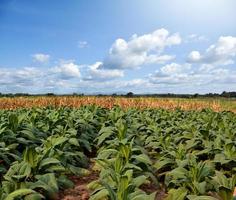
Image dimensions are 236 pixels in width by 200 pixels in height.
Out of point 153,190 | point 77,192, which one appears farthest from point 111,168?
point 153,190

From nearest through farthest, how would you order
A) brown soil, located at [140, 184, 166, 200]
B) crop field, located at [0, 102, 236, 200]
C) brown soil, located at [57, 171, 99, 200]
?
crop field, located at [0, 102, 236, 200] → brown soil, located at [57, 171, 99, 200] → brown soil, located at [140, 184, 166, 200]

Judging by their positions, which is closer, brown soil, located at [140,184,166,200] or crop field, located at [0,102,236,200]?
crop field, located at [0,102,236,200]

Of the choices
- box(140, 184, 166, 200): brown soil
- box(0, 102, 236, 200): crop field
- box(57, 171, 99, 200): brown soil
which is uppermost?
box(0, 102, 236, 200): crop field

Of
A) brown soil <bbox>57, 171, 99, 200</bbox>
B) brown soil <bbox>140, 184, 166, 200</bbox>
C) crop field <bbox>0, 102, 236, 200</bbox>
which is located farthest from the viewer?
brown soil <bbox>140, 184, 166, 200</bbox>

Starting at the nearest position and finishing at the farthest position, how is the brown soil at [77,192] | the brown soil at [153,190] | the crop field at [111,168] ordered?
the crop field at [111,168] < the brown soil at [77,192] < the brown soil at [153,190]

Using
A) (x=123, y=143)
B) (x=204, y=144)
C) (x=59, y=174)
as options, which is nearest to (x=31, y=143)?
(x=59, y=174)

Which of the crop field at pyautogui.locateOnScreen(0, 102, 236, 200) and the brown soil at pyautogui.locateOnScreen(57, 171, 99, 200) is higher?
the crop field at pyautogui.locateOnScreen(0, 102, 236, 200)

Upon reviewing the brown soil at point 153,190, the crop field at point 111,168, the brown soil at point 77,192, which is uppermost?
the crop field at point 111,168

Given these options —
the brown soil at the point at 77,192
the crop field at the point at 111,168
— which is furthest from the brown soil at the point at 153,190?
the brown soil at the point at 77,192

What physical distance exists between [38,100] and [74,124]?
72.3ft

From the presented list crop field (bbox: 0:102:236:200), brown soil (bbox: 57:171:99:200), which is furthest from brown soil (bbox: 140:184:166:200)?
brown soil (bbox: 57:171:99:200)

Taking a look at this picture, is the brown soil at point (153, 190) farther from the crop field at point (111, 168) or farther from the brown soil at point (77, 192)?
the brown soil at point (77, 192)

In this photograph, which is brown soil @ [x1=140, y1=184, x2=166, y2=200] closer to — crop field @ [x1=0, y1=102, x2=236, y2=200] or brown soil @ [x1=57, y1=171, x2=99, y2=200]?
crop field @ [x1=0, y1=102, x2=236, y2=200]

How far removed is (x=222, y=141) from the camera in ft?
26.2
